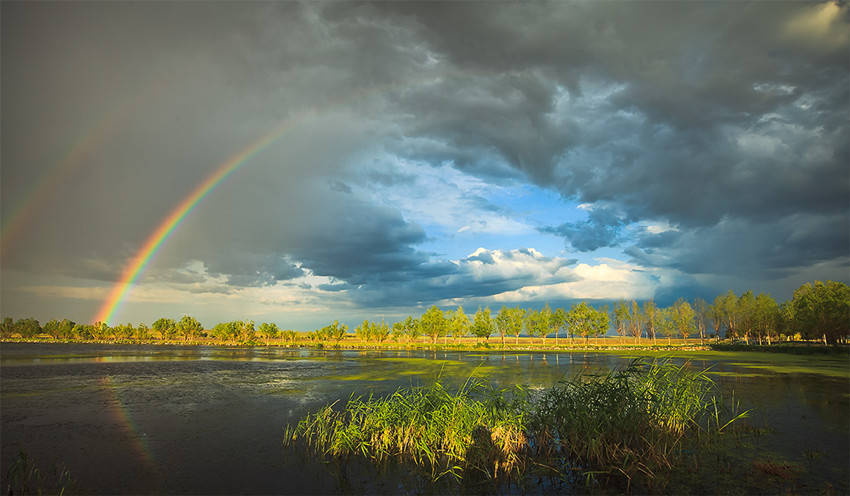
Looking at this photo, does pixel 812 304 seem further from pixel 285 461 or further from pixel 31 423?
pixel 31 423

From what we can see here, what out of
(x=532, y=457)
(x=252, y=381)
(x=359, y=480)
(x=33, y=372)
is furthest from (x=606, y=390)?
(x=33, y=372)

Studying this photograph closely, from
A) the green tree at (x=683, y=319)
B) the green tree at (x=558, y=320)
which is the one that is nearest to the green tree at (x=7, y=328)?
the green tree at (x=558, y=320)

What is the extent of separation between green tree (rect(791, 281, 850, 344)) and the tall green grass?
73437 millimetres

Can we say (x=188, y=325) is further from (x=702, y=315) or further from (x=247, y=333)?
(x=702, y=315)

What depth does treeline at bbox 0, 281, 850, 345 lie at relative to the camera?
71.9 meters

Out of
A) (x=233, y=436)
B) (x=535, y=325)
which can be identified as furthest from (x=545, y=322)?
(x=233, y=436)

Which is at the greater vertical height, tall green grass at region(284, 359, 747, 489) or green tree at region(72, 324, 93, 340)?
tall green grass at region(284, 359, 747, 489)

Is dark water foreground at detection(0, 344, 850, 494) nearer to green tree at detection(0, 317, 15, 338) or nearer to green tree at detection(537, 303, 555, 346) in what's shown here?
green tree at detection(537, 303, 555, 346)

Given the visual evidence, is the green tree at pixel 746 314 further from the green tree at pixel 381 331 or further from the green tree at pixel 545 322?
the green tree at pixel 381 331

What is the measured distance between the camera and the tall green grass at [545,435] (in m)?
11.0

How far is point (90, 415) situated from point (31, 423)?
223cm

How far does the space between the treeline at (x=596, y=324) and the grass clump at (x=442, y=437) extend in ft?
260

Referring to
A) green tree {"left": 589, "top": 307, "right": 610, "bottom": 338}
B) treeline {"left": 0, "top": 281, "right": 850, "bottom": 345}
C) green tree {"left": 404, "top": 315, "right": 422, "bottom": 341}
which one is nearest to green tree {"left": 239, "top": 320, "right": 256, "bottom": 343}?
treeline {"left": 0, "top": 281, "right": 850, "bottom": 345}

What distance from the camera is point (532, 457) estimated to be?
12.2 metres
